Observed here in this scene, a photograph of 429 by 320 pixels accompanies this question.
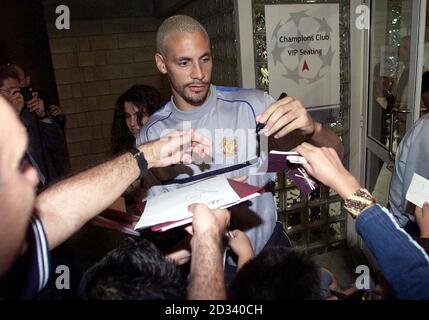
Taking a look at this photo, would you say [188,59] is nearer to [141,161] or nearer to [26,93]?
[141,161]

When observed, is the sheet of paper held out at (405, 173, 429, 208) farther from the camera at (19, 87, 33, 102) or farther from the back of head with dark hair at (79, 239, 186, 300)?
the camera at (19, 87, 33, 102)

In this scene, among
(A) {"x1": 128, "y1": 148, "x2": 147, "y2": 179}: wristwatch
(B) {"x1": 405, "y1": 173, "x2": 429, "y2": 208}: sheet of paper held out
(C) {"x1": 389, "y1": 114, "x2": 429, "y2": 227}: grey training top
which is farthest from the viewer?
(C) {"x1": 389, "y1": 114, "x2": 429, "y2": 227}: grey training top

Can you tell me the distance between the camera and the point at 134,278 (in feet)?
2.45

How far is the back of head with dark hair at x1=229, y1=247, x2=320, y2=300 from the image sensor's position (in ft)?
2.30

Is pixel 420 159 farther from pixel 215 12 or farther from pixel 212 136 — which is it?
pixel 215 12

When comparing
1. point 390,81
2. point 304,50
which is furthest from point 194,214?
point 390,81

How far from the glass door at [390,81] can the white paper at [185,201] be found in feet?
5.17

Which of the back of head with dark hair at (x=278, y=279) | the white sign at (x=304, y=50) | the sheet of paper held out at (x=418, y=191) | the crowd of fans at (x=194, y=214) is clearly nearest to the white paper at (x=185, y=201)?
the crowd of fans at (x=194, y=214)

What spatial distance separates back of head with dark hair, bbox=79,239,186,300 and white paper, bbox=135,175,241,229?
0.10 m

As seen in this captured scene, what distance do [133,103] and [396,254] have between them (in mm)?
1963

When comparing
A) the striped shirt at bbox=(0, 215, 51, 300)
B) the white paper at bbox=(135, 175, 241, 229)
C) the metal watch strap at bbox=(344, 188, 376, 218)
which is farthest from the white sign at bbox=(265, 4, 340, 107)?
the striped shirt at bbox=(0, 215, 51, 300)

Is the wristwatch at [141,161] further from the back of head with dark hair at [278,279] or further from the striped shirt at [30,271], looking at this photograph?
the back of head with dark hair at [278,279]

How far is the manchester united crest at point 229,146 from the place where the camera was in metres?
1.49
